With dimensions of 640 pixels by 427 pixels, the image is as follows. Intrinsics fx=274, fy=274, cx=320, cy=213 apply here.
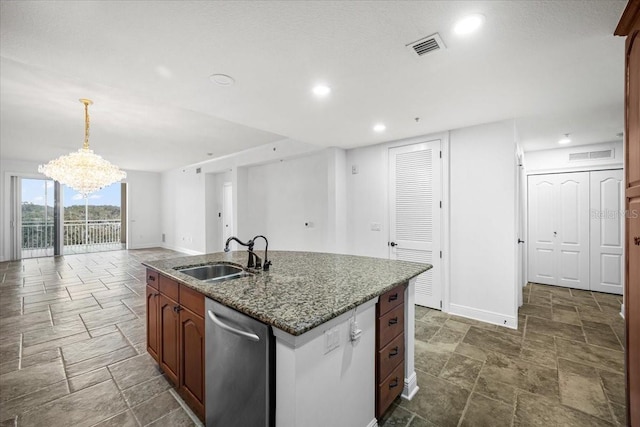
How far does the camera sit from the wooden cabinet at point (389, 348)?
167 cm

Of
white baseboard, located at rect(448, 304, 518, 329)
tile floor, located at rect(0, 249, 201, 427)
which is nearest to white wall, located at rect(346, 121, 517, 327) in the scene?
white baseboard, located at rect(448, 304, 518, 329)

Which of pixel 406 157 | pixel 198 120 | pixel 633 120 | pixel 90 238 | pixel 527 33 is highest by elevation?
pixel 198 120

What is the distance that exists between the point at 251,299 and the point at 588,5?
2.32 meters

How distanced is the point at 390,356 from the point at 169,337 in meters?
1.55

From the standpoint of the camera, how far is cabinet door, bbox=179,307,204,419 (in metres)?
1.65

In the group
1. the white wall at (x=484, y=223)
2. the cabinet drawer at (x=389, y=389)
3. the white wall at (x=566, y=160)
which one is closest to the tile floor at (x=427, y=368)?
the cabinet drawer at (x=389, y=389)

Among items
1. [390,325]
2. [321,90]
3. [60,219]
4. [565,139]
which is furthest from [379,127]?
[60,219]

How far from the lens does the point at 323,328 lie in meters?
1.25

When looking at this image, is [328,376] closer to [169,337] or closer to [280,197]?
[169,337]

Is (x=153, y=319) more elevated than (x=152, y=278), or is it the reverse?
(x=152, y=278)

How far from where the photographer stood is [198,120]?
3.97 m

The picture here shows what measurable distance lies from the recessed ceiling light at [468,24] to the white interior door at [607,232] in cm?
458

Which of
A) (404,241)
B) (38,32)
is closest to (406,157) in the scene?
(404,241)

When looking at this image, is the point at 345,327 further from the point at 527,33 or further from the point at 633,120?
the point at 527,33
